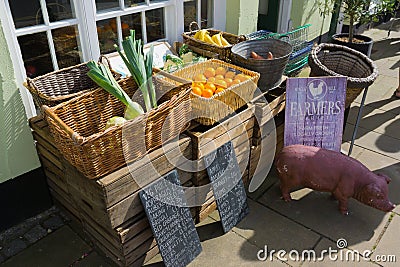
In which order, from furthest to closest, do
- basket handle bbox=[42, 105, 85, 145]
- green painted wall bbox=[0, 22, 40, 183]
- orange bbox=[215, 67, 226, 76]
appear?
orange bbox=[215, 67, 226, 76], green painted wall bbox=[0, 22, 40, 183], basket handle bbox=[42, 105, 85, 145]

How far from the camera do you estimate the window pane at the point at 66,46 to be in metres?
2.94

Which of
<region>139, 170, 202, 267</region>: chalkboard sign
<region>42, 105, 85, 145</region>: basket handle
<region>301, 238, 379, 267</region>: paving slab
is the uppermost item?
<region>42, 105, 85, 145</region>: basket handle

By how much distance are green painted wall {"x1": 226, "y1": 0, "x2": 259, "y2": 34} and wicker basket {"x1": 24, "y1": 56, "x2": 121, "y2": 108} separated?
6.55 ft

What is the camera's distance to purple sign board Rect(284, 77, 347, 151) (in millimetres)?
3258

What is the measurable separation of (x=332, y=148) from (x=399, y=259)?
3.76 ft

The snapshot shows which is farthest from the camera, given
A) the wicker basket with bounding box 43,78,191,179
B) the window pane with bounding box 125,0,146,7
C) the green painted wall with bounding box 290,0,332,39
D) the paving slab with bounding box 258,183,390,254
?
the green painted wall with bounding box 290,0,332,39

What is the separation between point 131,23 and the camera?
11.3ft

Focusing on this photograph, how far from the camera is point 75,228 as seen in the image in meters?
2.94

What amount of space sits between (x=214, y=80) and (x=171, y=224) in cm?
120

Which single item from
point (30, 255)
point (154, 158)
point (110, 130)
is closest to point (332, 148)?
point (154, 158)

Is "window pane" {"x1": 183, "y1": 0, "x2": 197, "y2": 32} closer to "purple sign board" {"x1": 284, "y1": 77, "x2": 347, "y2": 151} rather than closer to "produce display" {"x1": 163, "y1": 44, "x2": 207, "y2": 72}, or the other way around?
"produce display" {"x1": 163, "y1": 44, "x2": 207, "y2": 72}

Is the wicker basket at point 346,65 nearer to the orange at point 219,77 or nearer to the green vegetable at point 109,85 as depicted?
the orange at point 219,77

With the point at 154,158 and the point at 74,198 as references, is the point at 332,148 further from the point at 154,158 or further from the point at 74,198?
the point at 74,198

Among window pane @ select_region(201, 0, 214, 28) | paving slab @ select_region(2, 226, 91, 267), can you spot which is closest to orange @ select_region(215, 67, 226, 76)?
window pane @ select_region(201, 0, 214, 28)
